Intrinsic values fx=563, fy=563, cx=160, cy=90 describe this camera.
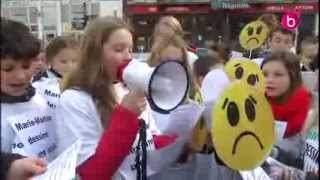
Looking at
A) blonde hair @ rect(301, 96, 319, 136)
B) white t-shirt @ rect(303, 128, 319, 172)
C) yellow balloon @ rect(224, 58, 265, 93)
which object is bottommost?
white t-shirt @ rect(303, 128, 319, 172)

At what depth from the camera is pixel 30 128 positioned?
1.80 meters

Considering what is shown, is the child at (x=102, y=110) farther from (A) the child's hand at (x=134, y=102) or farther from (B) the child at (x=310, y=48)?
(B) the child at (x=310, y=48)

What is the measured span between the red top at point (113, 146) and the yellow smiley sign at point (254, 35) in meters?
3.42

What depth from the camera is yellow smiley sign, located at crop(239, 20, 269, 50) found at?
495cm

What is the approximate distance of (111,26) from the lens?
72.9 inches

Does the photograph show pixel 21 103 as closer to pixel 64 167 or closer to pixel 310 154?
pixel 64 167

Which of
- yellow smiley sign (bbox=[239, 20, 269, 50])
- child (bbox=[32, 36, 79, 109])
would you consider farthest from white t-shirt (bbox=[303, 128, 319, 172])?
yellow smiley sign (bbox=[239, 20, 269, 50])

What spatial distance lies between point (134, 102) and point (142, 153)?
0.84 ft

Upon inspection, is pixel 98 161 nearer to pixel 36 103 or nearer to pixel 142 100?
pixel 142 100

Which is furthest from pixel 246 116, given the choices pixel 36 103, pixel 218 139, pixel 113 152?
pixel 36 103

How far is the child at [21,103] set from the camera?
144cm

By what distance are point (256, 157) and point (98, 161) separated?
1.52 feet

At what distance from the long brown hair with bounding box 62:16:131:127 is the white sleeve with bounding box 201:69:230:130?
11.9 inches

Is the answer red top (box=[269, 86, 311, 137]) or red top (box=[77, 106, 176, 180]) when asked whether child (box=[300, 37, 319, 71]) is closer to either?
red top (box=[269, 86, 311, 137])
